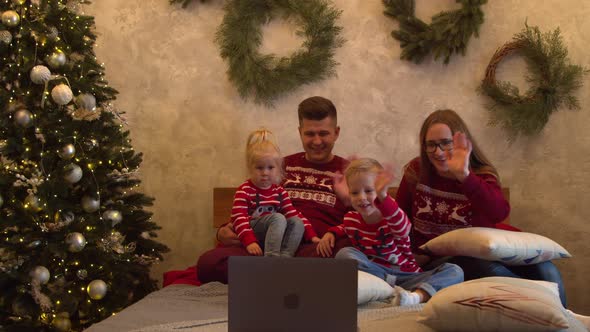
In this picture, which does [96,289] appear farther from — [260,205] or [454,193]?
[454,193]

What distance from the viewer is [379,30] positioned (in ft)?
10.9

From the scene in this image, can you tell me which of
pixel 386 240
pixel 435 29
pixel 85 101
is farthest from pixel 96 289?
pixel 435 29

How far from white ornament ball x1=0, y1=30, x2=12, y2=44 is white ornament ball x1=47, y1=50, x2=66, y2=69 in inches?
6.4

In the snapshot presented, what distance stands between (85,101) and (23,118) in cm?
26

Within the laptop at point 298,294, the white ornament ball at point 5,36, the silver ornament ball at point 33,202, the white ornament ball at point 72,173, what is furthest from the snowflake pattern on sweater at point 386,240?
the white ornament ball at point 5,36

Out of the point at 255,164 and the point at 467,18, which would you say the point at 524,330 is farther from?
the point at 467,18

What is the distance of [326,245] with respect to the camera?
259cm

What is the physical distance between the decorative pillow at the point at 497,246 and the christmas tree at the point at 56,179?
1.36 meters

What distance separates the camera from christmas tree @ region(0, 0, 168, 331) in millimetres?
2623

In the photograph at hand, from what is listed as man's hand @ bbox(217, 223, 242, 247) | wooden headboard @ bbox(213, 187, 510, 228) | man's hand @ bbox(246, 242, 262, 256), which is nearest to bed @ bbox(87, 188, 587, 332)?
man's hand @ bbox(246, 242, 262, 256)

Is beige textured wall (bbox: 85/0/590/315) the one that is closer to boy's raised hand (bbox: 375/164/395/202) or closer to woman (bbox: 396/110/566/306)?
woman (bbox: 396/110/566/306)

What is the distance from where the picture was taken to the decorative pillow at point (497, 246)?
231 cm

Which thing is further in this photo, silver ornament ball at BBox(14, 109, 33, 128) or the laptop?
silver ornament ball at BBox(14, 109, 33, 128)

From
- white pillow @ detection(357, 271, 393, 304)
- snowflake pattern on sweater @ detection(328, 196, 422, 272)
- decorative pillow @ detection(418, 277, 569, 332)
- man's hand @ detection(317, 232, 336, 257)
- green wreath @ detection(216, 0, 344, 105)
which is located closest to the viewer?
decorative pillow @ detection(418, 277, 569, 332)
